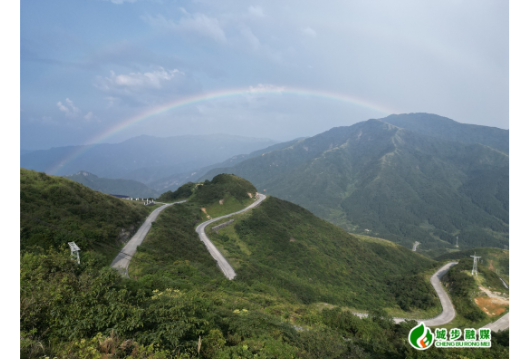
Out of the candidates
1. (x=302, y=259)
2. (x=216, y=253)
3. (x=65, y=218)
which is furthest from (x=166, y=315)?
(x=302, y=259)

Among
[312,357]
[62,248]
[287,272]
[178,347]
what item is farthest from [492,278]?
[62,248]

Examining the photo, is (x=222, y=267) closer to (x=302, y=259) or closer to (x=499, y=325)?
(x=302, y=259)

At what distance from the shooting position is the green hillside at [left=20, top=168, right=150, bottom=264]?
1823 cm

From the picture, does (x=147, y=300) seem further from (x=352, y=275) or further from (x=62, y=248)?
(x=352, y=275)

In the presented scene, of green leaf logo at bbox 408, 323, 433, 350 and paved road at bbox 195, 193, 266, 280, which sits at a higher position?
green leaf logo at bbox 408, 323, 433, 350

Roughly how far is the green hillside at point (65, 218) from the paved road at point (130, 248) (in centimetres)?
77

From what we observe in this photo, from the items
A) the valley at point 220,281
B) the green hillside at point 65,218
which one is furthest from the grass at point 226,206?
the green hillside at point 65,218

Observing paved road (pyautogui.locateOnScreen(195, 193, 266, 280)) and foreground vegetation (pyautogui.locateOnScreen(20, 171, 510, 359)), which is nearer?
foreground vegetation (pyautogui.locateOnScreen(20, 171, 510, 359))

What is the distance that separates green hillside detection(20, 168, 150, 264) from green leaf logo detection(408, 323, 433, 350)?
22844 millimetres

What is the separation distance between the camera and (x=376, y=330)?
57.5 ft

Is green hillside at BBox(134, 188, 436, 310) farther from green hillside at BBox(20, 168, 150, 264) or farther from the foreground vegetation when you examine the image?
green hillside at BBox(20, 168, 150, 264)

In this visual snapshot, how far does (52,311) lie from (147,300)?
4.03 metres

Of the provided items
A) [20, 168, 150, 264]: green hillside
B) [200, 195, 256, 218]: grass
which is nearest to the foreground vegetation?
[20, 168, 150, 264]: green hillside

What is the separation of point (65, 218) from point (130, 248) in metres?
7.46
